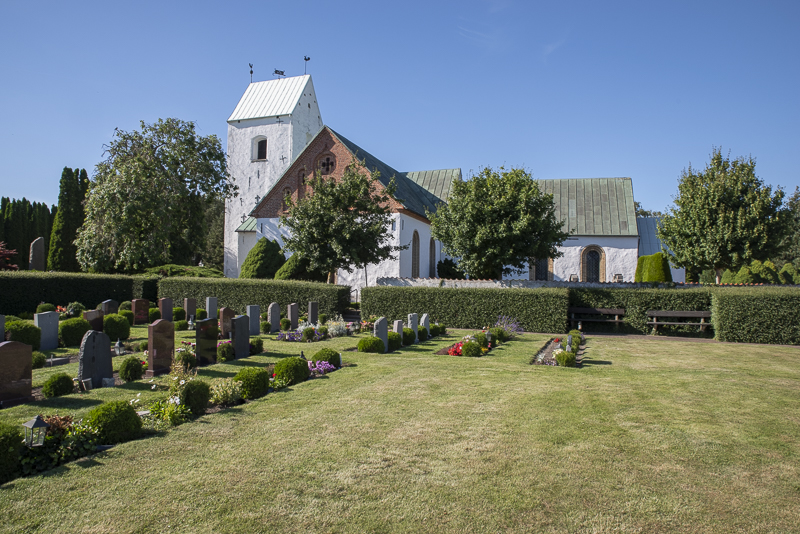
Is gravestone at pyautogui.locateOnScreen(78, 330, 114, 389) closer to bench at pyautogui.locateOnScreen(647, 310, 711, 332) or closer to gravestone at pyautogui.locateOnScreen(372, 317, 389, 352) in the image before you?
gravestone at pyautogui.locateOnScreen(372, 317, 389, 352)

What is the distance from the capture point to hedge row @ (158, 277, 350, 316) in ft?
61.9

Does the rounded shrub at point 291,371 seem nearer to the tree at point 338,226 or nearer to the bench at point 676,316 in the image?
the tree at point 338,226

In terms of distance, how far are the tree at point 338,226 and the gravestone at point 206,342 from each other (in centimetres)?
1086

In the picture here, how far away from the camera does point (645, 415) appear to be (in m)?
6.33

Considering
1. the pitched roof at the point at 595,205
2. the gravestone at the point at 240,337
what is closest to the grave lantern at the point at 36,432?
the gravestone at the point at 240,337

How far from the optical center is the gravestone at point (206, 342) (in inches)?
375

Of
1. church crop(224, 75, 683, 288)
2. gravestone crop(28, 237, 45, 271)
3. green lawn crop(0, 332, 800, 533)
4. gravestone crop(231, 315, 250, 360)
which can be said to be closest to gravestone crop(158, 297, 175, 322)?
gravestone crop(231, 315, 250, 360)

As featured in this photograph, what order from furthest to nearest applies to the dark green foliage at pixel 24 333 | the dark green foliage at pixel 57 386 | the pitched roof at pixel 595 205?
the pitched roof at pixel 595 205
the dark green foliage at pixel 24 333
the dark green foliage at pixel 57 386

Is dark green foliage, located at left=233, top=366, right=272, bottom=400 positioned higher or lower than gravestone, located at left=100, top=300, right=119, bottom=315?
lower

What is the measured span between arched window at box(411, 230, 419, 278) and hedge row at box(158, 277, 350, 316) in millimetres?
9780

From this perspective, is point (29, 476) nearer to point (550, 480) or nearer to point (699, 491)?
point (550, 480)

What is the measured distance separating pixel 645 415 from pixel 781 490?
83.3 inches

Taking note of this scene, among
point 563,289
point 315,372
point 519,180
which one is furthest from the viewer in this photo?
point 519,180

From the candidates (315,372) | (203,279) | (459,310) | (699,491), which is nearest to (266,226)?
(203,279)
